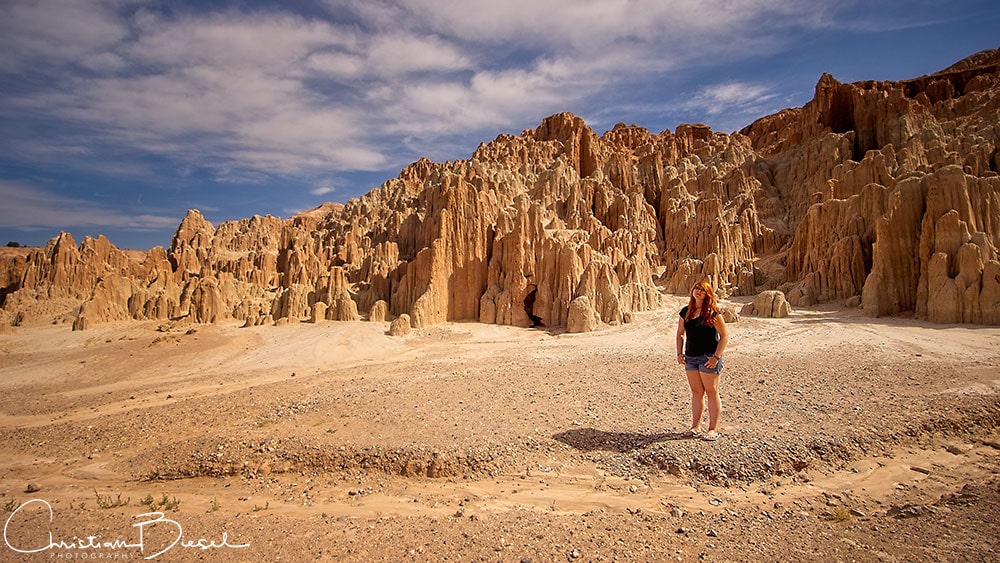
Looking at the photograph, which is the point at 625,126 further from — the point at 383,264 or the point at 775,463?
the point at 775,463

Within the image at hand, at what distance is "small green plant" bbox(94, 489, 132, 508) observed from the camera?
6363mm

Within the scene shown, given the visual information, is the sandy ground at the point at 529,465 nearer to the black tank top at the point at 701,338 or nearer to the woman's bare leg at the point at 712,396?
the woman's bare leg at the point at 712,396

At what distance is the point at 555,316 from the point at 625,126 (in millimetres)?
65231

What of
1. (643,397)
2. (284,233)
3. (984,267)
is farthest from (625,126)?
(643,397)

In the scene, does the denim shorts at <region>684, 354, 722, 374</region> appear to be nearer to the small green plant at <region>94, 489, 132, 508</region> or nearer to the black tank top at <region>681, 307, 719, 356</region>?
the black tank top at <region>681, 307, 719, 356</region>

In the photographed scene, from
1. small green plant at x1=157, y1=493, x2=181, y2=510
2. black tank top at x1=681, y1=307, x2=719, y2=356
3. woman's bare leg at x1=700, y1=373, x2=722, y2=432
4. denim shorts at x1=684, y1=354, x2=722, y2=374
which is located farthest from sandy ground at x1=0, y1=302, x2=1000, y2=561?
black tank top at x1=681, y1=307, x2=719, y2=356

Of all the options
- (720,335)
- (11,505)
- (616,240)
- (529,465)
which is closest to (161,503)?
(11,505)

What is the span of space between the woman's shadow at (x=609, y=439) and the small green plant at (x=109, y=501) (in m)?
6.99

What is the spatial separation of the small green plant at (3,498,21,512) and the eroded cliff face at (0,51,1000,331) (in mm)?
18876

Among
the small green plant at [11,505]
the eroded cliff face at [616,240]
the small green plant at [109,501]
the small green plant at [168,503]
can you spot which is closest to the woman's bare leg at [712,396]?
the small green plant at [168,503]

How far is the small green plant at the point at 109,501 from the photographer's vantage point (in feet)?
20.9

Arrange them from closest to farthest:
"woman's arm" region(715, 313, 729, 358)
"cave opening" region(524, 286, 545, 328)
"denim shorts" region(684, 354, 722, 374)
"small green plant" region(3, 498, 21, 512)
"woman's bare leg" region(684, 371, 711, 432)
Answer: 1. "small green plant" region(3, 498, 21, 512)
2. "woman's arm" region(715, 313, 729, 358)
3. "denim shorts" region(684, 354, 722, 374)
4. "woman's bare leg" region(684, 371, 711, 432)
5. "cave opening" region(524, 286, 545, 328)

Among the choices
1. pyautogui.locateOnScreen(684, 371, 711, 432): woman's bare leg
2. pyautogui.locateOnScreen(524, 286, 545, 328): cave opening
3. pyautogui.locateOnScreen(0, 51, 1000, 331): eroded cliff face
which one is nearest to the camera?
pyautogui.locateOnScreen(684, 371, 711, 432): woman's bare leg

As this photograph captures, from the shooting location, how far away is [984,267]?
690 inches
